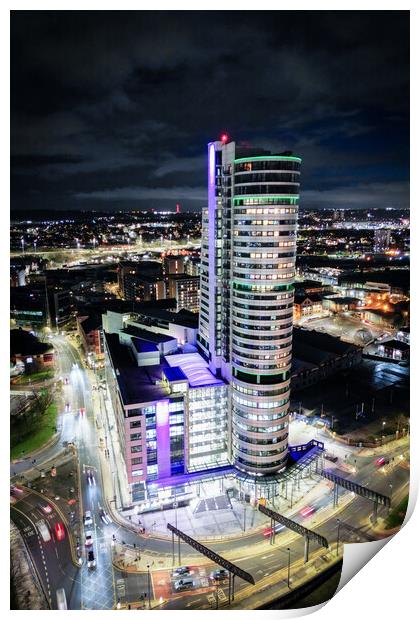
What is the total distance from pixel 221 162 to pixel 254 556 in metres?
15.3

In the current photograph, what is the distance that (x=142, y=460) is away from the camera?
1850 centimetres

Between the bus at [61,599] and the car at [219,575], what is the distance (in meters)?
4.44

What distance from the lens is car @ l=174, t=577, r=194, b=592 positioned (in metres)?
14.0

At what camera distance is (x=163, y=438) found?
1888 cm

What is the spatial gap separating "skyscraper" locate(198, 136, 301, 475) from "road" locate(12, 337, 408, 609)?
3391 mm

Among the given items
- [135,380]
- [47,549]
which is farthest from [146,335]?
[47,549]

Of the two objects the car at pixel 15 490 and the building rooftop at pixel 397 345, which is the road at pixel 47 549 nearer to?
the car at pixel 15 490

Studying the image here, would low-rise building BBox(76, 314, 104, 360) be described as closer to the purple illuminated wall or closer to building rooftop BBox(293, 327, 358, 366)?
building rooftop BBox(293, 327, 358, 366)

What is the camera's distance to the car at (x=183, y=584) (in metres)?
14.0

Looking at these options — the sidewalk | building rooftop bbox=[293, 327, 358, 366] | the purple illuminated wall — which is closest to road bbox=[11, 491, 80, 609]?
the sidewalk

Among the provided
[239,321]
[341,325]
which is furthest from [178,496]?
[341,325]

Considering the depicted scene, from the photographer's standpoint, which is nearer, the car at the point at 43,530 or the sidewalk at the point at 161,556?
the sidewalk at the point at 161,556

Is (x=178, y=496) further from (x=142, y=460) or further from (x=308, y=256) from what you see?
(x=308, y=256)

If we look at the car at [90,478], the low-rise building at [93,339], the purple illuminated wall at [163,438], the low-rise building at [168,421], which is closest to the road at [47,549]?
the car at [90,478]
